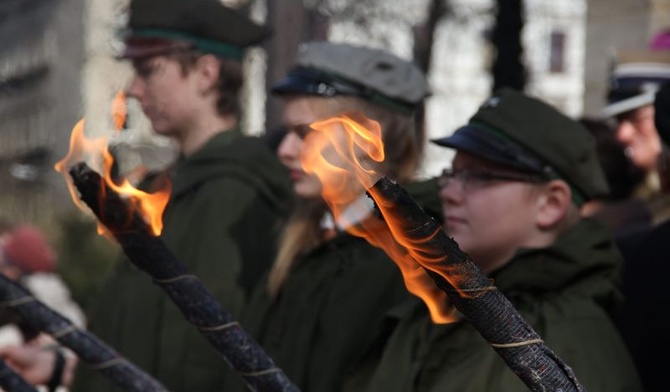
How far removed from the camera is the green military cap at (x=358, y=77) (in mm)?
4547

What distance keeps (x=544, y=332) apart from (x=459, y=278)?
1.50 metres

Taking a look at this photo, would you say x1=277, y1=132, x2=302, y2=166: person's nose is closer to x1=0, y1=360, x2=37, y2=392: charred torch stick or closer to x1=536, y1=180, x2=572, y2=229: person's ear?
x1=536, y1=180, x2=572, y2=229: person's ear

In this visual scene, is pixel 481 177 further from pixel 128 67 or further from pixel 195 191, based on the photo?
pixel 128 67

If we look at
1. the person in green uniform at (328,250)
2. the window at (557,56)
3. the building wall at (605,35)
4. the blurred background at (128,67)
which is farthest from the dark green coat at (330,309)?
the window at (557,56)

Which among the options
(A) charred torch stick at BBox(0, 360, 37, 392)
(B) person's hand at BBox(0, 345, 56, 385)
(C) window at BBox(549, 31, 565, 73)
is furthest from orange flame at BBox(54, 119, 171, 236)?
(C) window at BBox(549, 31, 565, 73)

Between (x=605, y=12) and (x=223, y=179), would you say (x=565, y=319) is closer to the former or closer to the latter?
(x=223, y=179)

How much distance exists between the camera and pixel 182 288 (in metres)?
2.37

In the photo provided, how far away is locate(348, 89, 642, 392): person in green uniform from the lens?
3484mm

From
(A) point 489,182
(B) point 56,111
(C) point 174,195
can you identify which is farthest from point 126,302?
(B) point 56,111

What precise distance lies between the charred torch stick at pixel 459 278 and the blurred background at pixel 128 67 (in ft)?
4.86

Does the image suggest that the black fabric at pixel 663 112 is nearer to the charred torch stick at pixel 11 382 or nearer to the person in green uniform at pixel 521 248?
the person in green uniform at pixel 521 248

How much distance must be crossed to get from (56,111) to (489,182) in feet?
119

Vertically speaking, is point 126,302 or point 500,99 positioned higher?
point 500,99

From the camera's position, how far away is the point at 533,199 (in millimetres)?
3734
